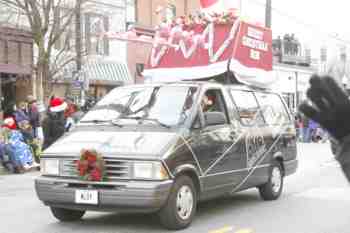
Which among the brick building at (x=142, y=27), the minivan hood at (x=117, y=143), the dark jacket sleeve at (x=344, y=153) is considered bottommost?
the minivan hood at (x=117, y=143)

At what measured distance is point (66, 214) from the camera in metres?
8.12

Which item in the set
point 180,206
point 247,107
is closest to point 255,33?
point 247,107

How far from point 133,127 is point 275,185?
3.35m

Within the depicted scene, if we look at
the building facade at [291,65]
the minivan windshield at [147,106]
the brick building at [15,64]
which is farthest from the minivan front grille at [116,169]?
the building facade at [291,65]

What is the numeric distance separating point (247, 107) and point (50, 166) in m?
3.19

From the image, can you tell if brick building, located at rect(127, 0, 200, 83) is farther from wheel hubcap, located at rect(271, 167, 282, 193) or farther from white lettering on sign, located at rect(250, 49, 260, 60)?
wheel hubcap, located at rect(271, 167, 282, 193)

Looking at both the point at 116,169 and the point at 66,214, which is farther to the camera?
the point at 66,214

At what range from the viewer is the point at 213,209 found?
9.08 metres

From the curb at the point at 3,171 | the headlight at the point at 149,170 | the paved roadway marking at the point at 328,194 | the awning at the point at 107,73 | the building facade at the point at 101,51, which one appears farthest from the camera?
the awning at the point at 107,73

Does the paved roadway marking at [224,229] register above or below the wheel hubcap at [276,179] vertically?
below

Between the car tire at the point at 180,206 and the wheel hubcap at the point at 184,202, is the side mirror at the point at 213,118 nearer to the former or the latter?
the car tire at the point at 180,206

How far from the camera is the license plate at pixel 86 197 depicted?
281 inches

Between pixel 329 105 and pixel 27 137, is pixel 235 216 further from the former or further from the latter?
pixel 27 137

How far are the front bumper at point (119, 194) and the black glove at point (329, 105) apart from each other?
5296mm
